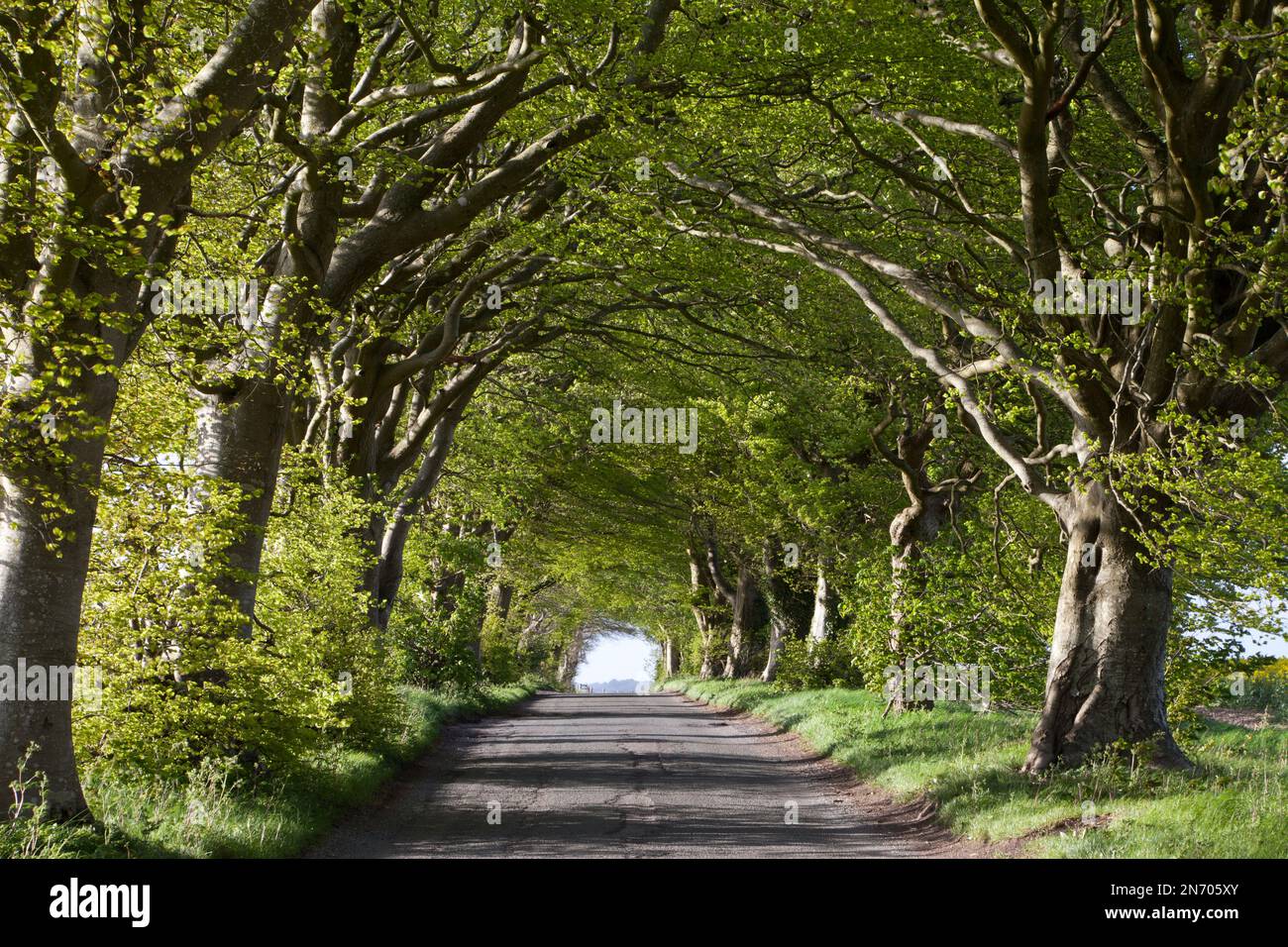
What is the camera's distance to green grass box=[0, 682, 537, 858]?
7500mm

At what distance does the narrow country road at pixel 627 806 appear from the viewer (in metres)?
10.2

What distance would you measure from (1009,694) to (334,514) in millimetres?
9888

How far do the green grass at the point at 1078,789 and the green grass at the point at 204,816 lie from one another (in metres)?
6.37

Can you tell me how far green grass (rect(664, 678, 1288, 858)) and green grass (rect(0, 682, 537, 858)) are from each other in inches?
251

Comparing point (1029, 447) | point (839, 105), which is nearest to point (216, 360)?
point (839, 105)

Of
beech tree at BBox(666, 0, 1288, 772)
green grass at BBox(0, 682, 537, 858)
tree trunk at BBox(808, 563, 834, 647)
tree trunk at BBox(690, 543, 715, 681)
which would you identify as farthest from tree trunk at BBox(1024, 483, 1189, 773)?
tree trunk at BBox(690, 543, 715, 681)

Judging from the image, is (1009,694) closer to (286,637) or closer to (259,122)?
(286,637)

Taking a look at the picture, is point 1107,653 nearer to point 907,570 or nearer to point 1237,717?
point 907,570

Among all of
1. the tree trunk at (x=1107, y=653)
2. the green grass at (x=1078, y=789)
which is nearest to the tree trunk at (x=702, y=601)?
the green grass at (x=1078, y=789)

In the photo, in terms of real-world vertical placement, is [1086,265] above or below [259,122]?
below

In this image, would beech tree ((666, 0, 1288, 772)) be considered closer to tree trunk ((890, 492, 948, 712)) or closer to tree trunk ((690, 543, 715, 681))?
tree trunk ((890, 492, 948, 712))

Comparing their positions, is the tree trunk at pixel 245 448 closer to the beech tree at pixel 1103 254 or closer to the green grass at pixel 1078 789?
the beech tree at pixel 1103 254

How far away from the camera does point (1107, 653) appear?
11.9 metres

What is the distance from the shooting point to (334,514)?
50.8 ft
